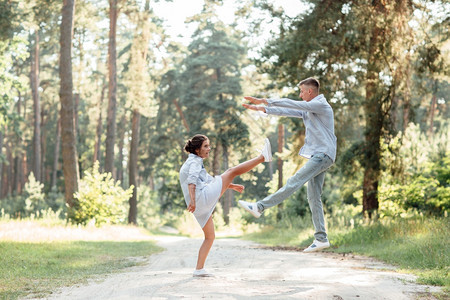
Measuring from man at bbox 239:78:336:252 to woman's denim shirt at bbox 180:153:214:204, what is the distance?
0.59 meters

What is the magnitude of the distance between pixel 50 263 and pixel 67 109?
11.9 metres

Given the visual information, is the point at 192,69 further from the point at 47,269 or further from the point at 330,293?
the point at 330,293

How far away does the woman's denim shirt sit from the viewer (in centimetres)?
696

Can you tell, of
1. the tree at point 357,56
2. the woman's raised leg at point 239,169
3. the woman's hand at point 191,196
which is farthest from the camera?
the tree at point 357,56

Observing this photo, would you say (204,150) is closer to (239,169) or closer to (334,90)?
(239,169)

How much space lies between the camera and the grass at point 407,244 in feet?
27.1

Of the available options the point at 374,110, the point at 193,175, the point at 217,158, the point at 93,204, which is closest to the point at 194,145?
the point at 193,175

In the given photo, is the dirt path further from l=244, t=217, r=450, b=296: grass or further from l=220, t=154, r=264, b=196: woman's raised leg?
l=220, t=154, r=264, b=196: woman's raised leg

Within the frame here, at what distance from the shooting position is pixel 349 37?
1578 centimetres

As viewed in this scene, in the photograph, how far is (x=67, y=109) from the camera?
21312 mm

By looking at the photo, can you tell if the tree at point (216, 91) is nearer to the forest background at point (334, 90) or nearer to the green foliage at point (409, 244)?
the forest background at point (334, 90)

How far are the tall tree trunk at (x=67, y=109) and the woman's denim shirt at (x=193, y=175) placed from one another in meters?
15.2

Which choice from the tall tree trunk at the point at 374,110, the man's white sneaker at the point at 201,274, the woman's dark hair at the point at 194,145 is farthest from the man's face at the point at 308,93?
the tall tree trunk at the point at 374,110

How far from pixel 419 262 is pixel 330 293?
3.85m
